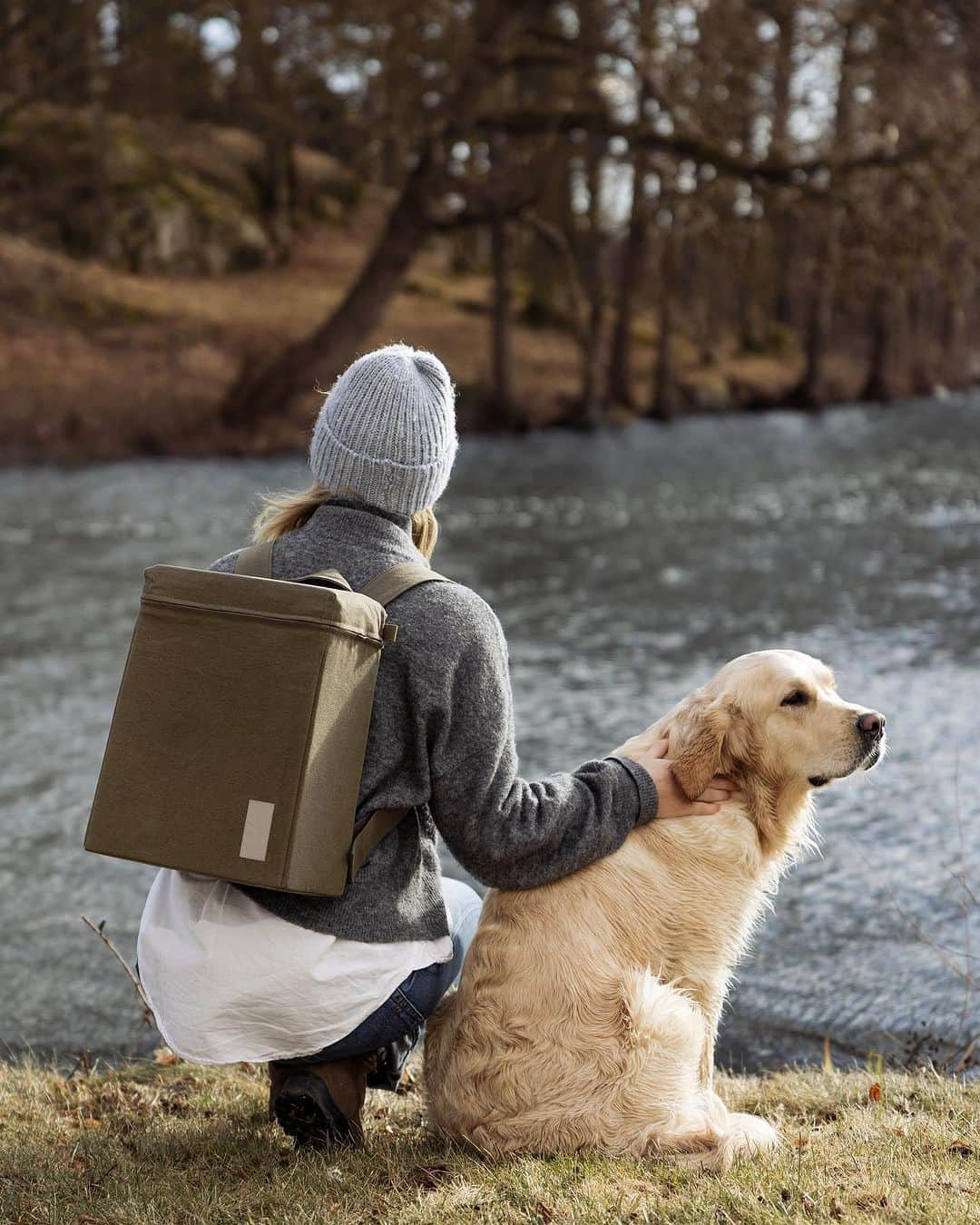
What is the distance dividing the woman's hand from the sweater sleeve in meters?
0.07

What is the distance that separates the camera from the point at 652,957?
347 cm

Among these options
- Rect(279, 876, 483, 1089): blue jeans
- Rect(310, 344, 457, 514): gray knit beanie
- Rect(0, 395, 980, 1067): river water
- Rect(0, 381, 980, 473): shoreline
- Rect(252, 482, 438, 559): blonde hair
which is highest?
Rect(310, 344, 457, 514): gray knit beanie

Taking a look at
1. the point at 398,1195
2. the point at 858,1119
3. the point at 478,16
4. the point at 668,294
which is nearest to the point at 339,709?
the point at 398,1195

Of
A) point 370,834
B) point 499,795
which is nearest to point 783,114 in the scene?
point 499,795

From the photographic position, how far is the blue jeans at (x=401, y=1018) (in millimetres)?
3422

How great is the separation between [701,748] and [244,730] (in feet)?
3.90

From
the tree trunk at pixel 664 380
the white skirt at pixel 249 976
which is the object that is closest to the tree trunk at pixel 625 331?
the tree trunk at pixel 664 380

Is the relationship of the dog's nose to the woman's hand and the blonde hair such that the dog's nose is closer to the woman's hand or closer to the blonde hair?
the woman's hand

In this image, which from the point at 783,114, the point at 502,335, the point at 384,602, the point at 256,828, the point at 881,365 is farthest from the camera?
the point at 881,365

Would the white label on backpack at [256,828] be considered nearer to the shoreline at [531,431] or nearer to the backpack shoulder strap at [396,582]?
the backpack shoulder strap at [396,582]

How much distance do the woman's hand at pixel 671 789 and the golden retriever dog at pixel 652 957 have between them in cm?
2

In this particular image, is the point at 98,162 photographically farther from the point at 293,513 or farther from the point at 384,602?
the point at 384,602

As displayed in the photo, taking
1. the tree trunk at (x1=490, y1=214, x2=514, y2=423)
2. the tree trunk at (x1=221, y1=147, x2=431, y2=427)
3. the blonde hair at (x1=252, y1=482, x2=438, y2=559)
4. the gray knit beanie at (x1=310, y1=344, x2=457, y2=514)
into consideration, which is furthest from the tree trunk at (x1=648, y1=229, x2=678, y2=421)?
the gray knit beanie at (x1=310, y1=344, x2=457, y2=514)

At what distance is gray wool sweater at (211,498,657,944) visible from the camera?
3.24 m
